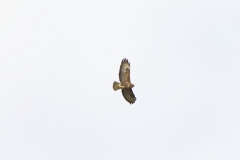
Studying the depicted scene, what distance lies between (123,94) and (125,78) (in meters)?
1.50

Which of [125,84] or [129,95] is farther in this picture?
[129,95]

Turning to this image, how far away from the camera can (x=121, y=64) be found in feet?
208

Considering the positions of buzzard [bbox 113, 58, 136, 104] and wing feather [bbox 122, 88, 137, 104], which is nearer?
buzzard [bbox 113, 58, 136, 104]

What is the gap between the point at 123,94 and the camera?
207 feet

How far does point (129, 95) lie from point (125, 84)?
5.00 feet

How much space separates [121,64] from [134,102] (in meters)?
3.38

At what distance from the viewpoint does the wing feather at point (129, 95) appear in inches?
2470

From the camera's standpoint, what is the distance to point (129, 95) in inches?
2495

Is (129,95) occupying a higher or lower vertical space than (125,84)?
lower

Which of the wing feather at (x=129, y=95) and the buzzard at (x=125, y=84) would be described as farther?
the wing feather at (x=129, y=95)

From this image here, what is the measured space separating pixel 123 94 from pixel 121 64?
8.27 ft

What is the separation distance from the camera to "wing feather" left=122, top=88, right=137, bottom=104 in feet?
206

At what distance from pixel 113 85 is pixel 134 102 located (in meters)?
2.74

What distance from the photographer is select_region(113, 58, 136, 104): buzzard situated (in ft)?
204
